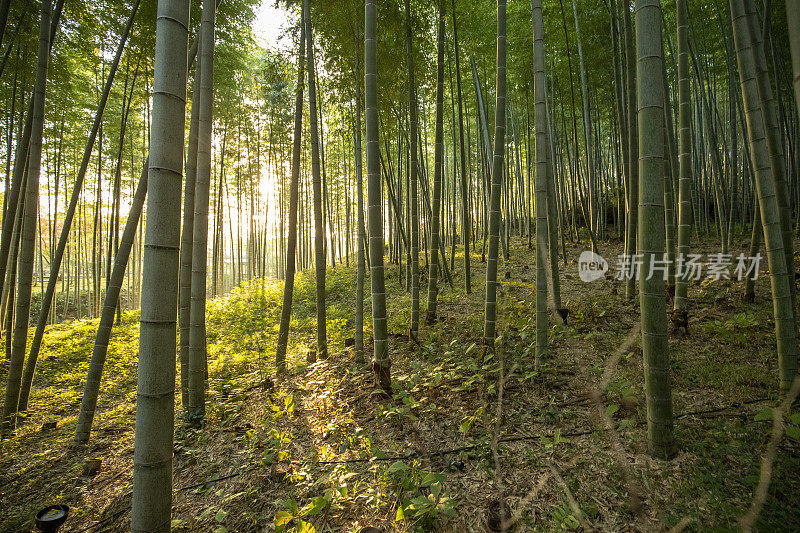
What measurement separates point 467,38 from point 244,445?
652cm

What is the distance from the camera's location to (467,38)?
5.66m

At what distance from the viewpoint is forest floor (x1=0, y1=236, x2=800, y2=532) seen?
1.72m

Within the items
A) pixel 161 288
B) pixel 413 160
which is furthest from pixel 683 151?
pixel 161 288

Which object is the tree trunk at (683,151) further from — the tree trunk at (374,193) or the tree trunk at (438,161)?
the tree trunk at (374,193)

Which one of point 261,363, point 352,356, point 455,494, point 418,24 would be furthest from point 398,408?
point 418,24

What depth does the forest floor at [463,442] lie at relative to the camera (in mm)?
1719

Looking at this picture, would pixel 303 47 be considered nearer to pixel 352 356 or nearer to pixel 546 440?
pixel 352 356

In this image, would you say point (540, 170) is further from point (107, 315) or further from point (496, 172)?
point (107, 315)

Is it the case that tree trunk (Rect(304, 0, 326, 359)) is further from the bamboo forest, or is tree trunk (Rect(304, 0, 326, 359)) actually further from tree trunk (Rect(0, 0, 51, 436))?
tree trunk (Rect(0, 0, 51, 436))

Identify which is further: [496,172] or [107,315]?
[496,172]

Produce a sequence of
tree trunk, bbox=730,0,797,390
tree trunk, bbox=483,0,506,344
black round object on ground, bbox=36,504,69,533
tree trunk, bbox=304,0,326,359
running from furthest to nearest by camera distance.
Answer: tree trunk, bbox=304,0,326,359, tree trunk, bbox=483,0,506,344, tree trunk, bbox=730,0,797,390, black round object on ground, bbox=36,504,69,533

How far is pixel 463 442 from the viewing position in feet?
7.49

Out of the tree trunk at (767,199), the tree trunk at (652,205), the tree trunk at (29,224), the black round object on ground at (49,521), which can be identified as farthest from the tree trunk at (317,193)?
the tree trunk at (767,199)

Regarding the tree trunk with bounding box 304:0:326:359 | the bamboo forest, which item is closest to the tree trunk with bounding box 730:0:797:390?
the bamboo forest
